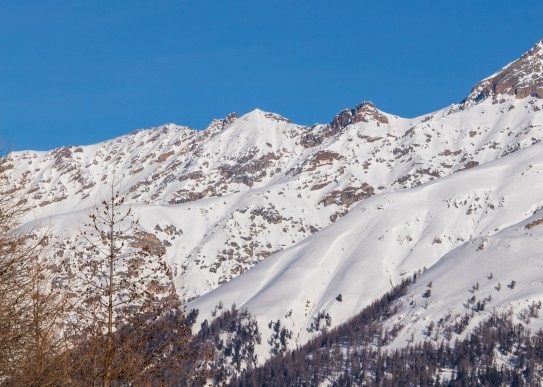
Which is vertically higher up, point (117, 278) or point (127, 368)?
point (117, 278)

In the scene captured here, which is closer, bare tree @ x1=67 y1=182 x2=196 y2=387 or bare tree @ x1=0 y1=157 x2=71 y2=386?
bare tree @ x1=0 y1=157 x2=71 y2=386

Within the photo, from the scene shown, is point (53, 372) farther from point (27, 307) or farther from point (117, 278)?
point (117, 278)

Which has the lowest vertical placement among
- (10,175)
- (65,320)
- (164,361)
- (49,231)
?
(164,361)

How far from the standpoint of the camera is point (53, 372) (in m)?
26.0

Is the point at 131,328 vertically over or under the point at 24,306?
under

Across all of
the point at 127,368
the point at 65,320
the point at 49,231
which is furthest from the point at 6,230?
the point at 127,368

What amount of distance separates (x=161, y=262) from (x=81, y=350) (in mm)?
3694

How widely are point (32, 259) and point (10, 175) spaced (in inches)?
118

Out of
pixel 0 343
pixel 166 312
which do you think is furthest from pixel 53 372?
pixel 166 312

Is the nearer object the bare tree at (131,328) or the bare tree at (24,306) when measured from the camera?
the bare tree at (24,306)

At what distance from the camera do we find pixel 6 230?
27641mm

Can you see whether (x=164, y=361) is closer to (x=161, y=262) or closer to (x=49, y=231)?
(x=161, y=262)

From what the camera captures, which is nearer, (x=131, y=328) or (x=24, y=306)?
(x=24, y=306)

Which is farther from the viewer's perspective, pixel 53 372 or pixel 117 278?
pixel 117 278
